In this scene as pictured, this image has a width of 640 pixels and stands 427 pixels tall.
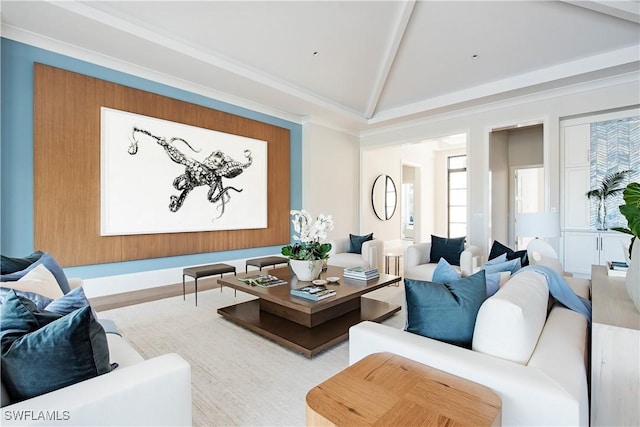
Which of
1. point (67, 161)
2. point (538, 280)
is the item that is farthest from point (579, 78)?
point (67, 161)

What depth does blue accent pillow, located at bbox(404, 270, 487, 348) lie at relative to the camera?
1.38 metres

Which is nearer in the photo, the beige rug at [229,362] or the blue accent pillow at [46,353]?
the blue accent pillow at [46,353]

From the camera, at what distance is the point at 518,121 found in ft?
16.3

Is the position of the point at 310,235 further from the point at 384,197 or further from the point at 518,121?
the point at 384,197

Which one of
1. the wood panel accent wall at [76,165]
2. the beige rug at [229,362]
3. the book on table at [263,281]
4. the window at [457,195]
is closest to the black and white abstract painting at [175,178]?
the wood panel accent wall at [76,165]

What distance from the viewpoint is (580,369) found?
111cm

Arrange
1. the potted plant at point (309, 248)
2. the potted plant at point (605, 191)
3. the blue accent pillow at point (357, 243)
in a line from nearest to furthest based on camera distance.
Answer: the potted plant at point (309, 248) < the potted plant at point (605, 191) < the blue accent pillow at point (357, 243)

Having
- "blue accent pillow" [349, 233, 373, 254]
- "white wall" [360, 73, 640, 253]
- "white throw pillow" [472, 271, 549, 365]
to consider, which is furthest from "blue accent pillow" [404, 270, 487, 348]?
"white wall" [360, 73, 640, 253]

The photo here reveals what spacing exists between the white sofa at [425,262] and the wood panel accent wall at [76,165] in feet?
10.7

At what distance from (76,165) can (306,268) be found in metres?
2.97

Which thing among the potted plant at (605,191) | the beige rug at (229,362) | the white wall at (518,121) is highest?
the white wall at (518,121)

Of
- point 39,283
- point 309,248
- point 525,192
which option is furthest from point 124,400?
point 525,192

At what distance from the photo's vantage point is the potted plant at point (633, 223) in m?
1.28
